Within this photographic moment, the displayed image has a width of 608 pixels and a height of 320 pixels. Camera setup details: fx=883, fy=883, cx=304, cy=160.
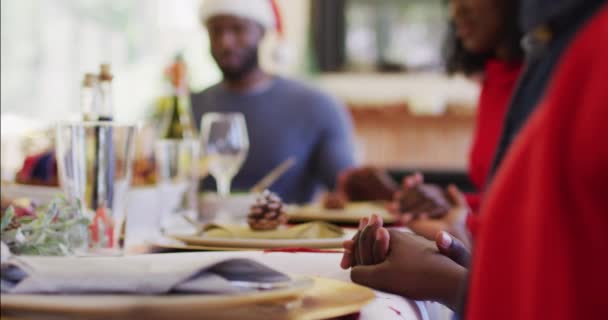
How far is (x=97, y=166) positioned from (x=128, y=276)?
0.46 metres

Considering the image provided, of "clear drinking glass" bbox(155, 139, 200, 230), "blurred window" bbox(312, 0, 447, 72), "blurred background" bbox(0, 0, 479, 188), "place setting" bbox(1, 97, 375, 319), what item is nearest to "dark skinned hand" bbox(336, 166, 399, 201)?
"clear drinking glass" bbox(155, 139, 200, 230)

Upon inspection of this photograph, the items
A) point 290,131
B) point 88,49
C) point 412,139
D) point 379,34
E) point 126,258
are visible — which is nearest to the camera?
point 126,258

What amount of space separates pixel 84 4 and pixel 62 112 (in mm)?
516

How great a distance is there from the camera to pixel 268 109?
10.00ft

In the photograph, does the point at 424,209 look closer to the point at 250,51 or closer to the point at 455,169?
the point at 250,51

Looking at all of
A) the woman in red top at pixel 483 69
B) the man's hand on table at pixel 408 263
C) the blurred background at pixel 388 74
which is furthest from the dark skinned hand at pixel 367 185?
the blurred background at pixel 388 74

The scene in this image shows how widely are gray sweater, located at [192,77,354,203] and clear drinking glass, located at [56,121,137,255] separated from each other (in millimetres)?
1866

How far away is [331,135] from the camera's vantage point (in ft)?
9.87

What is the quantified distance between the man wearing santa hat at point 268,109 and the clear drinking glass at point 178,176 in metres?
1.16

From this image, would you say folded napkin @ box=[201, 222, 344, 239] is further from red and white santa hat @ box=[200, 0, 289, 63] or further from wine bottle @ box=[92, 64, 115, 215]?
red and white santa hat @ box=[200, 0, 289, 63]

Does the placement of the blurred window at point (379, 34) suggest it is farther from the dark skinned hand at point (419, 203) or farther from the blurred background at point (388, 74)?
the dark skinned hand at point (419, 203)

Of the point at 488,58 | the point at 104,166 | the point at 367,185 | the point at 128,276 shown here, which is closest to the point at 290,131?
the point at 488,58

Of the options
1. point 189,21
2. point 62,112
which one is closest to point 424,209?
point 62,112

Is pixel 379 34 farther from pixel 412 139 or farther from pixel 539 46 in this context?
pixel 539 46
